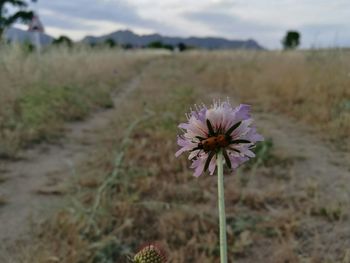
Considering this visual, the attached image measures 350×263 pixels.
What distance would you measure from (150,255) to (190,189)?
2.44 metres

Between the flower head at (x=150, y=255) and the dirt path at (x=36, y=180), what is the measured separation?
5.97 feet

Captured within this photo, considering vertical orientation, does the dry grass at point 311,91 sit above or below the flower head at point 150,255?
below

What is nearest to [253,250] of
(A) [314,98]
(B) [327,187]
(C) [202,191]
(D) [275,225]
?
(D) [275,225]

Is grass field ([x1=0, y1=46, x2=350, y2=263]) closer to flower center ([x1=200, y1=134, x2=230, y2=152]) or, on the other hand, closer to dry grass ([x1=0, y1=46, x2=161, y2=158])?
dry grass ([x1=0, y1=46, x2=161, y2=158])

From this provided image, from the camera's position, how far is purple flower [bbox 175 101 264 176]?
70cm

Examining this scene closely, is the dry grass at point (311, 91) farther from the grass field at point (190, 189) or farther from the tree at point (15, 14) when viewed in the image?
the tree at point (15, 14)

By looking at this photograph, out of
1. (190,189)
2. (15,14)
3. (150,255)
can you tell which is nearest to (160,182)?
(190,189)

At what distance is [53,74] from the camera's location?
752 centimetres

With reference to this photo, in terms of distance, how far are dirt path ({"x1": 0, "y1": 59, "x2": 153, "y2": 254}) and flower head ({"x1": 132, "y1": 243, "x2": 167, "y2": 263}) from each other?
5.97 feet

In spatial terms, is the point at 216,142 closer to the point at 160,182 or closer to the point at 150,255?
the point at 150,255

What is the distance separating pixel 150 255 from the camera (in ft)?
2.39

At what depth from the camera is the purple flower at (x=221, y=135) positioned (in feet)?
2.29

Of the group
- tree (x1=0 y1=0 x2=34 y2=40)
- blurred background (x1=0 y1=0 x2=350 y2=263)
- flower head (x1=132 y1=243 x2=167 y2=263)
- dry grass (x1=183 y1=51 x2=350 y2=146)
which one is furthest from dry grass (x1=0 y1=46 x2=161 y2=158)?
tree (x1=0 y1=0 x2=34 y2=40)

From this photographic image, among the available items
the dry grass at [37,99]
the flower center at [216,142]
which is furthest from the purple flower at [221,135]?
the dry grass at [37,99]
